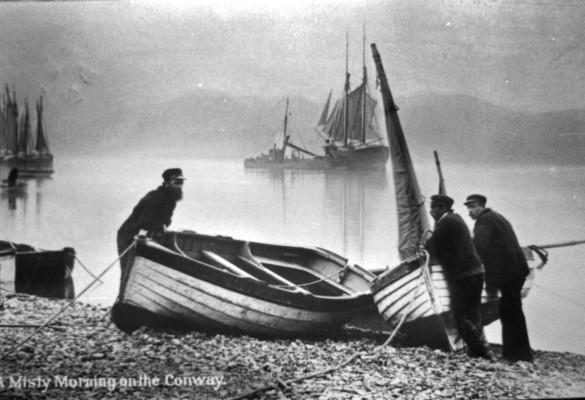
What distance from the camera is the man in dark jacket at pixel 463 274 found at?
4691 mm

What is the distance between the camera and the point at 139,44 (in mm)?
5723

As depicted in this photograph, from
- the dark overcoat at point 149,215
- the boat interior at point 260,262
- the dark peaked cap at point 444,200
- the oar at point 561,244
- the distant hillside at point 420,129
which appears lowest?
the boat interior at point 260,262

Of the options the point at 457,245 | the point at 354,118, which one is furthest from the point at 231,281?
the point at 354,118

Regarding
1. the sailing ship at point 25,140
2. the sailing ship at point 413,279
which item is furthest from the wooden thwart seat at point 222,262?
the sailing ship at point 25,140

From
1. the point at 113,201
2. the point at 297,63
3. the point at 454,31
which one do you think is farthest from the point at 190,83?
the point at 454,31

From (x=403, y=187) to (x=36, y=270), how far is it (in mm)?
4850

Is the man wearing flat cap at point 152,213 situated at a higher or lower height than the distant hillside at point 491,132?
lower

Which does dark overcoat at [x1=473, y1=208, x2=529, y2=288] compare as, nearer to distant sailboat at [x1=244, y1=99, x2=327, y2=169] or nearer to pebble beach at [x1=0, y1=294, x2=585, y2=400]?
pebble beach at [x1=0, y1=294, x2=585, y2=400]

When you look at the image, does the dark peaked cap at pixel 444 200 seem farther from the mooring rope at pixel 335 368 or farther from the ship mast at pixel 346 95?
the ship mast at pixel 346 95

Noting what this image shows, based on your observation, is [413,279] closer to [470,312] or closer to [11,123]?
[470,312]

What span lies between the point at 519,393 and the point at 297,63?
4273mm

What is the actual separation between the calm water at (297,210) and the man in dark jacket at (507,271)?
3.72ft

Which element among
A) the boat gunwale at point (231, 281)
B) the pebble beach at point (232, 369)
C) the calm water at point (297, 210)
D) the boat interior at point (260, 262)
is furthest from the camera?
the boat interior at point (260, 262)

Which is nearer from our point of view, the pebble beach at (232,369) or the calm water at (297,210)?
the pebble beach at (232,369)
